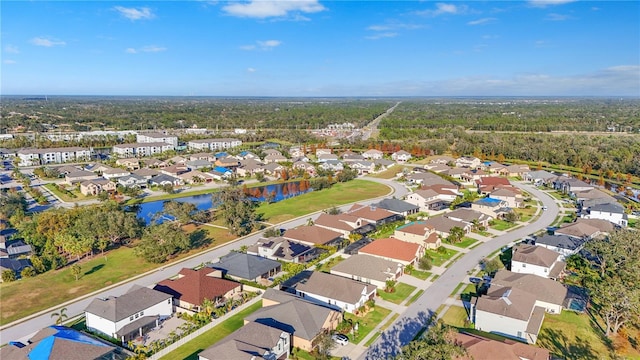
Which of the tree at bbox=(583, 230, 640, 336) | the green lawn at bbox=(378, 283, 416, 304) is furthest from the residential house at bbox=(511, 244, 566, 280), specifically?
the green lawn at bbox=(378, 283, 416, 304)

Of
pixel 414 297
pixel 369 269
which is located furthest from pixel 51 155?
pixel 414 297

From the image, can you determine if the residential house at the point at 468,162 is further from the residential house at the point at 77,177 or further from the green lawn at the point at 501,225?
the residential house at the point at 77,177

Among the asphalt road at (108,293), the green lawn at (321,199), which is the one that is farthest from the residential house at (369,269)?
the green lawn at (321,199)

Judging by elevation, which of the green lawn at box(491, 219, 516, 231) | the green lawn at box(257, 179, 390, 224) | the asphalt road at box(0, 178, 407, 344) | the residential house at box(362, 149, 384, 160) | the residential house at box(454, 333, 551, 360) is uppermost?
the residential house at box(362, 149, 384, 160)

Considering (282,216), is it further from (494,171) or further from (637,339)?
(494,171)

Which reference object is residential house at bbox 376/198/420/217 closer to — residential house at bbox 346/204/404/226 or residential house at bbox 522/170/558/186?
residential house at bbox 346/204/404/226

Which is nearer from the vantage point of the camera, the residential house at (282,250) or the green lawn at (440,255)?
the residential house at (282,250)
